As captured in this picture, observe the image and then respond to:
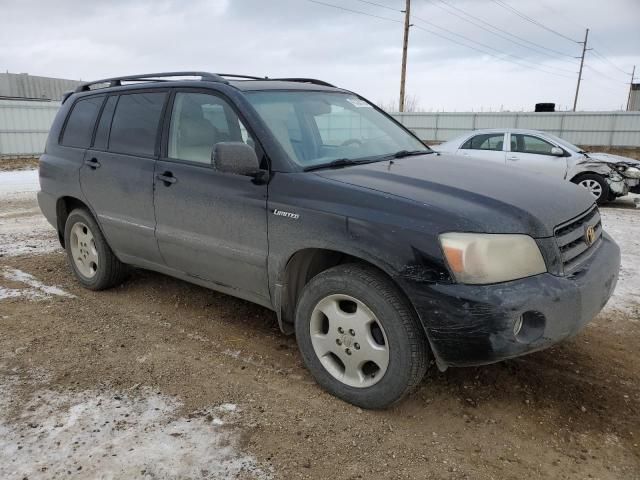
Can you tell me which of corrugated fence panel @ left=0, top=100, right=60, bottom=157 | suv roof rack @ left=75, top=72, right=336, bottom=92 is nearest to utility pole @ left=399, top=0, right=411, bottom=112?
corrugated fence panel @ left=0, top=100, right=60, bottom=157

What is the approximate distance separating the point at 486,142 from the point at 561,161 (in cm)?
142

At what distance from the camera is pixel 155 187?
379 cm

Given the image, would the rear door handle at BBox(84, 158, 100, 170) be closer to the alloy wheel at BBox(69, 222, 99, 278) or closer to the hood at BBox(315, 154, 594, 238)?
the alloy wheel at BBox(69, 222, 99, 278)

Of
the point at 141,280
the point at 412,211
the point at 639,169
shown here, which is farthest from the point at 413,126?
the point at 412,211

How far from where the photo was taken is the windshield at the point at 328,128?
10.9 feet

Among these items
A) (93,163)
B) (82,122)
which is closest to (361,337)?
(93,163)

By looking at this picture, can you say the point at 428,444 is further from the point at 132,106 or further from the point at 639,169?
the point at 639,169

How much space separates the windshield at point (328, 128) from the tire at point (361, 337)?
2.69 feet

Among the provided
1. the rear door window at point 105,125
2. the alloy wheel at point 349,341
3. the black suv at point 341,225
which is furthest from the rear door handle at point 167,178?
the alloy wheel at point 349,341

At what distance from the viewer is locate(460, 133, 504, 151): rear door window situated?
10.2 meters

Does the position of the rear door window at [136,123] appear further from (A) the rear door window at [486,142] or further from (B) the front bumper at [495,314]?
(A) the rear door window at [486,142]

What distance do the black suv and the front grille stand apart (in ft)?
0.04

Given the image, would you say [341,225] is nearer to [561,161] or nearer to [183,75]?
[183,75]

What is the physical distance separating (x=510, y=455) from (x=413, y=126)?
27437 mm
